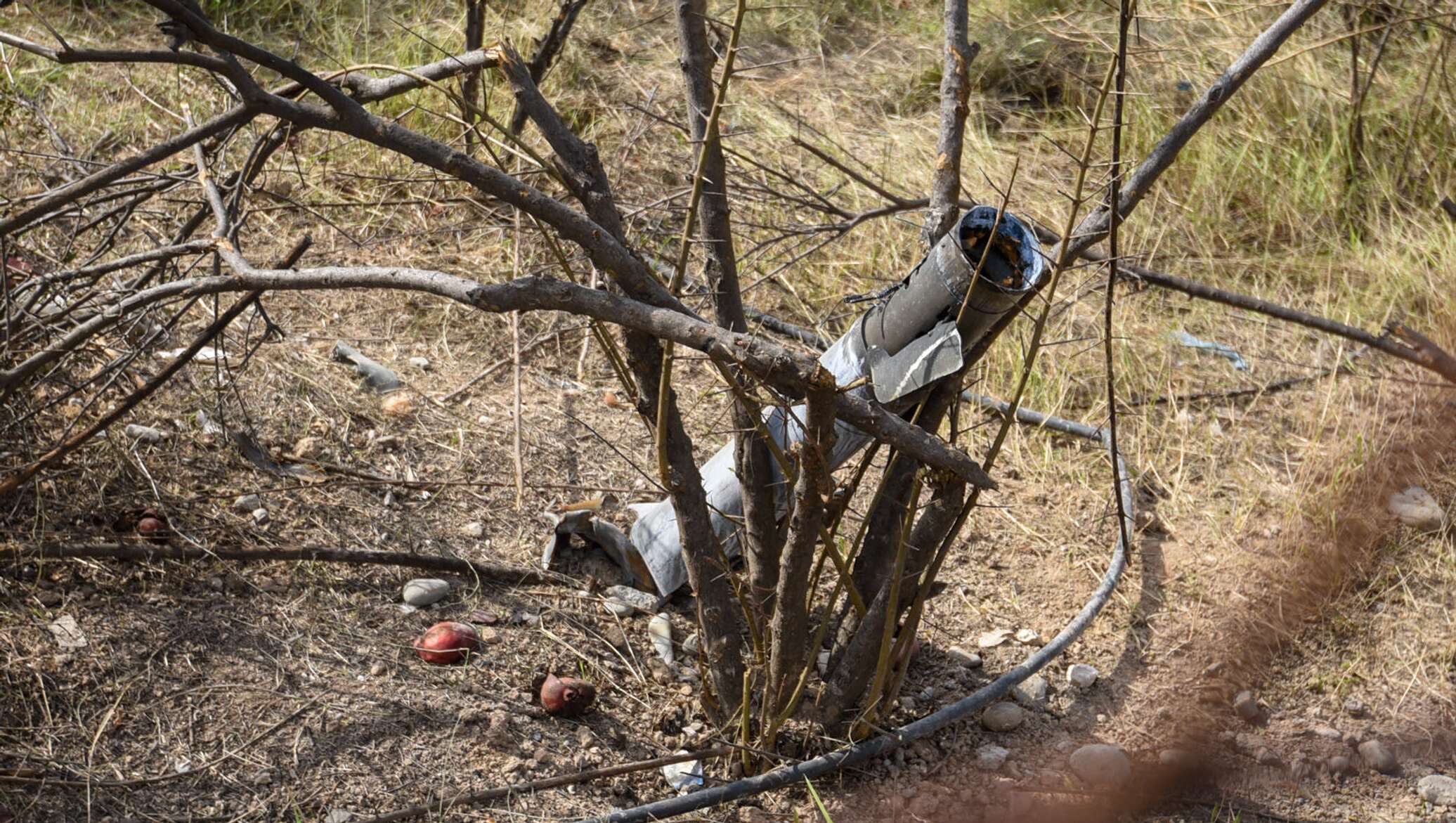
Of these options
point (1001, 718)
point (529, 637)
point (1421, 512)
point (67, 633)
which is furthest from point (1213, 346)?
point (67, 633)

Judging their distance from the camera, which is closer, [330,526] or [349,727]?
[349,727]

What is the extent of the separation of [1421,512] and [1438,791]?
0.90m

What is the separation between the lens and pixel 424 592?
248 centimetres

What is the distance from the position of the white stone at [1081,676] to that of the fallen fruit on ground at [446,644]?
125 centimetres

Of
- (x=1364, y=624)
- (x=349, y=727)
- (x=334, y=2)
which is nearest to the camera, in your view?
(x=349, y=727)

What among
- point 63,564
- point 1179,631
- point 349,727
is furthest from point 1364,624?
point 63,564

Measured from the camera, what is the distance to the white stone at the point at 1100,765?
2.25 metres

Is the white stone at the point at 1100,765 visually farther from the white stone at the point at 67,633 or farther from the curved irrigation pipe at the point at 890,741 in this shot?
the white stone at the point at 67,633

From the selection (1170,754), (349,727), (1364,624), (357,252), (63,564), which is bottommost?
(1364,624)

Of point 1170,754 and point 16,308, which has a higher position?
point 1170,754

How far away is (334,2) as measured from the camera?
4.78 meters

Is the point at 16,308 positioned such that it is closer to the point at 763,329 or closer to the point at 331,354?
the point at 331,354

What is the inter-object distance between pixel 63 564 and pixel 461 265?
1.63 meters

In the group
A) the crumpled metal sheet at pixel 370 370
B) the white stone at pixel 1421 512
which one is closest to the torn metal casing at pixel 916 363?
the crumpled metal sheet at pixel 370 370
